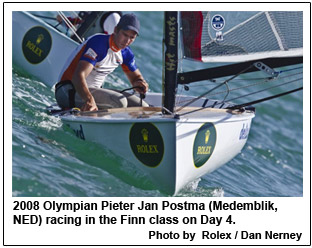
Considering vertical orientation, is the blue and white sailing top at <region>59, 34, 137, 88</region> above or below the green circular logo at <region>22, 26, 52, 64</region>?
below

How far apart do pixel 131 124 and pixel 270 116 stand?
19.8 feet

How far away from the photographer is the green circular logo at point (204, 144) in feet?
15.1

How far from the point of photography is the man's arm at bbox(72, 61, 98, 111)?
502cm

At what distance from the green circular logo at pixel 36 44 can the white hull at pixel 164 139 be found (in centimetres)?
232

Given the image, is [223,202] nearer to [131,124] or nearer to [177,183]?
[177,183]

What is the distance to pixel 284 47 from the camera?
16.2 feet

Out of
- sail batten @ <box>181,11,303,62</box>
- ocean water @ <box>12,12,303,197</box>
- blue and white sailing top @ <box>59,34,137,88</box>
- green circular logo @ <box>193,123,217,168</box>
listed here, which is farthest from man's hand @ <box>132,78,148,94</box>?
green circular logo @ <box>193,123,217,168</box>

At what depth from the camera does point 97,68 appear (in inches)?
211

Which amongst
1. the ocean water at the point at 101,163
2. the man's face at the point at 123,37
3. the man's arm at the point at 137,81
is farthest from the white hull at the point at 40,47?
the man's face at the point at 123,37

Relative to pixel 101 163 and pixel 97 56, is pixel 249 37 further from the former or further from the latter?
pixel 101 163

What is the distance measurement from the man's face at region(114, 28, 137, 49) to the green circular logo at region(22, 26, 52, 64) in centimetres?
220

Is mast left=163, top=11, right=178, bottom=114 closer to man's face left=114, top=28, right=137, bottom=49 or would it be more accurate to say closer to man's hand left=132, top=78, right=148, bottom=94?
man's face left=114, top=28, right=137, bottom=49
